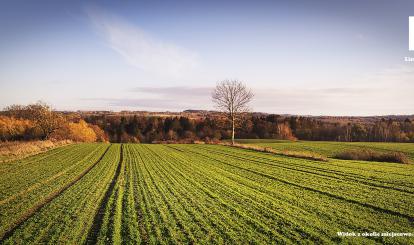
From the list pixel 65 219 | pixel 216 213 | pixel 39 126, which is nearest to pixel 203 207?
pixel 216 213

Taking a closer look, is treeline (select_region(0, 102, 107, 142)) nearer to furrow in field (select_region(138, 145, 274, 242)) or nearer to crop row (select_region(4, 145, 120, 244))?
crop row (select_region(4, 145, 120, 244))

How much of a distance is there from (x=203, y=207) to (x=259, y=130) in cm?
9706

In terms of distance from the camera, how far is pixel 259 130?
108 metres

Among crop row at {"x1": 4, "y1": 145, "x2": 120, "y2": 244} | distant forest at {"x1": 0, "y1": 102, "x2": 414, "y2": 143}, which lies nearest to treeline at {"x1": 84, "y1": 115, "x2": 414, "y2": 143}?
distant forest at {"x1": 0, "y1": 102, "x2": 414, "y2": 143}

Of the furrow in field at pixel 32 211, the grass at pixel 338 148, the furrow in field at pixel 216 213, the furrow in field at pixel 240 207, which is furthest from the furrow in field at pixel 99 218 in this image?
the grass at pixel 338 148

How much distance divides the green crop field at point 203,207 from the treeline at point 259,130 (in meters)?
76.4

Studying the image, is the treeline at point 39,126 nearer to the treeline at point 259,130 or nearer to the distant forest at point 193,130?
the distant forest at point 193,130

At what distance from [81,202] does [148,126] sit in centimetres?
11298

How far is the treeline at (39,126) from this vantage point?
63766 mm

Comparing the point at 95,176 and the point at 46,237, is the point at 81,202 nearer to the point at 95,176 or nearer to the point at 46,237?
the point at 46,237

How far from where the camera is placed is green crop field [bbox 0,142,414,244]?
9.61m

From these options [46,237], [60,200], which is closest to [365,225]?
[46,237]

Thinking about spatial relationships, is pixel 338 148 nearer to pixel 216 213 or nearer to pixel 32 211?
pixel 216 213

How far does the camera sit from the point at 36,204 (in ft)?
44.9
